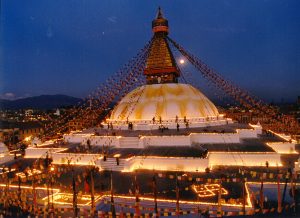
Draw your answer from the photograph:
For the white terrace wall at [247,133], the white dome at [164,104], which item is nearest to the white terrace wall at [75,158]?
the white dome at [164,104]

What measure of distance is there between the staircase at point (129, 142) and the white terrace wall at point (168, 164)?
8.11 ft

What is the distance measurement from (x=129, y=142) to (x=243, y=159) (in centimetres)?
649

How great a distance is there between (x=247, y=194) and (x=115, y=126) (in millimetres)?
13770

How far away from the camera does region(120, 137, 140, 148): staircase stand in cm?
1675

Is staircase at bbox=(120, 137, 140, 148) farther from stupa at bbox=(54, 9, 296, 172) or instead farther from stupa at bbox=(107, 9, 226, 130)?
stupa at bbox=(107, 9, 226, 130)

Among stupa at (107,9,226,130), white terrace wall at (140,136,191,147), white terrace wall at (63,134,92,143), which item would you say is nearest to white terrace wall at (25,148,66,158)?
white terrace wall at (63,134,92,143)

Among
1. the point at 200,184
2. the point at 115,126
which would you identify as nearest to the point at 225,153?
the point at 200,184

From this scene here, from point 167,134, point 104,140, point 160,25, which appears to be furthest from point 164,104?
point 160,25

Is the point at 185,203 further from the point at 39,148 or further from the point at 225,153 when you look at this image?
the point at 39,148

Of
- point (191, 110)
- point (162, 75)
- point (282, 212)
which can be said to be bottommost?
point (282, 212)

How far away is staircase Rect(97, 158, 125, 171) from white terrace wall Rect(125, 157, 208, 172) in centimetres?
28

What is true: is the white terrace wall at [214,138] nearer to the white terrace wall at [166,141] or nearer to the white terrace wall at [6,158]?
the white terrace wall at [166,141]

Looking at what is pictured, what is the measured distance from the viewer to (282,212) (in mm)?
9281

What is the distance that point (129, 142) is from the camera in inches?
664
